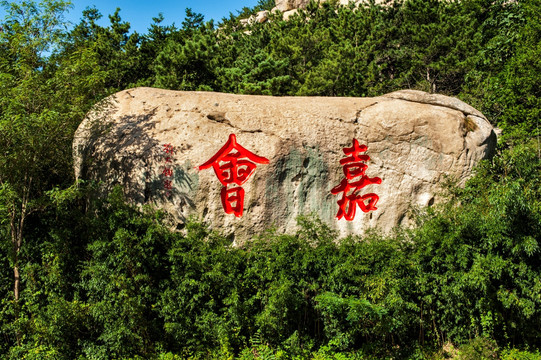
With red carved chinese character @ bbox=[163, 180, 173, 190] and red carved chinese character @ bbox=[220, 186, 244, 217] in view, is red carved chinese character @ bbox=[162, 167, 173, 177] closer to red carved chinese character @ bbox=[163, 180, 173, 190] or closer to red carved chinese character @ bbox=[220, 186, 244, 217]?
red carved chinese character @ bbox=[163, 180, 173, 190]

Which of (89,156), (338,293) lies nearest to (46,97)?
(89,156)

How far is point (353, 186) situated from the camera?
598 cm

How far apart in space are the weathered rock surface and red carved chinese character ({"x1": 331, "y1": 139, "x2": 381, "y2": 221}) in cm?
7

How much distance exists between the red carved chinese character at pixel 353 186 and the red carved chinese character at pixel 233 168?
3.74 ft

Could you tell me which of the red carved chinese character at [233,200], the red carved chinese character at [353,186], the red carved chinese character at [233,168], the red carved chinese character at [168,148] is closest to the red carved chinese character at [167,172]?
the red carved chinese character at [168,148]

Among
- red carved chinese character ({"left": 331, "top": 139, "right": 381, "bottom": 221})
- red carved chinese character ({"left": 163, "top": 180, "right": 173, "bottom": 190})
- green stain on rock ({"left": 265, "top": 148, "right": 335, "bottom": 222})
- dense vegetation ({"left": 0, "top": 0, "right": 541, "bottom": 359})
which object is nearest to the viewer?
dense vegetation ({"left": 0, "top": 0, "right": 541, "bottom": 359})

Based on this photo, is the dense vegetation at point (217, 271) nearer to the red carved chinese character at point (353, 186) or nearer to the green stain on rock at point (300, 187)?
the green stain on rock at point (300, 187)

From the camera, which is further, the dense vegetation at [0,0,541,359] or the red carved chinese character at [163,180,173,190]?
the red carved chinese character at [163,180,173,190]

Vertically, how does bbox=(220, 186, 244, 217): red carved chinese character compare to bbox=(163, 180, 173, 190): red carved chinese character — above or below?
below

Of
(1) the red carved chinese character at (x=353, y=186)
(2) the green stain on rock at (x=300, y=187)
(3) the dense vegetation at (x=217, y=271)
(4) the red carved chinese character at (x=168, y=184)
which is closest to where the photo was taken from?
(3) the dense vegetation at (x=217, y=271)

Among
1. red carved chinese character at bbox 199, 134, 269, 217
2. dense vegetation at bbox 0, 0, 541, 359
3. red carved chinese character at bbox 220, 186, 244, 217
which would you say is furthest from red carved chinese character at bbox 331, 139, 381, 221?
red carved chinese character at bbox 220, 186, 244, 217

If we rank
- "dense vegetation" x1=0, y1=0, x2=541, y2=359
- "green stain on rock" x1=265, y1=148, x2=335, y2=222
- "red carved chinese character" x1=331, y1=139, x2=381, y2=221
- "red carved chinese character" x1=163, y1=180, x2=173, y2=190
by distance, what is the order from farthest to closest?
"red carved chinese character" x1=331, y1=139, x2=381, y2=221 < "green stain on rock" x1=265, y1=148, x2=335, y2=222 < "red carved chinese character" x1=163, y1=180, x2=173, y2=190 < "dense vegetation" x1=0, y1=0, x2=541, y2=359

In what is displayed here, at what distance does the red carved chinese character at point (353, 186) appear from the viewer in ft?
19.4

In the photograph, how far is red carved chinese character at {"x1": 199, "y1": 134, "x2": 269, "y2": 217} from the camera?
18.5ft
